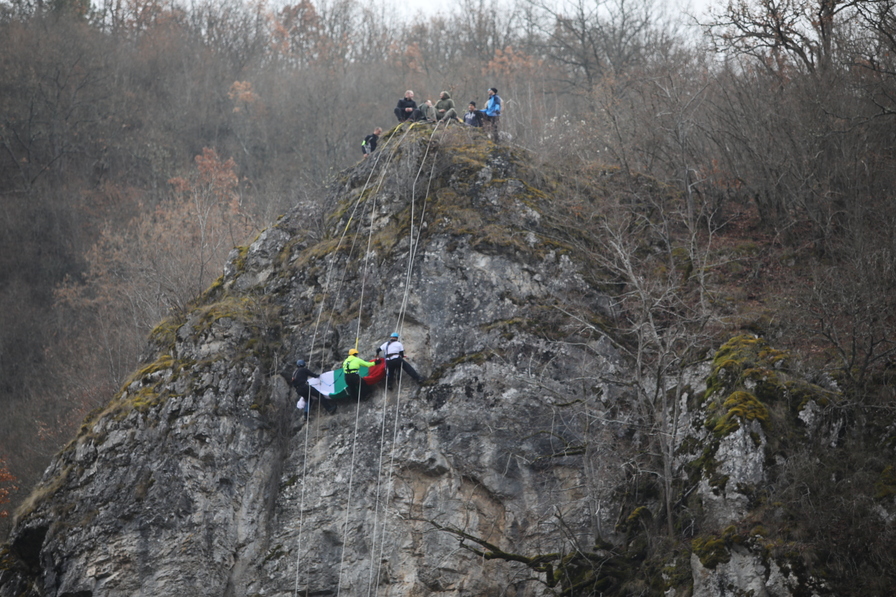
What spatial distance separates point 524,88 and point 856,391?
1024 inches

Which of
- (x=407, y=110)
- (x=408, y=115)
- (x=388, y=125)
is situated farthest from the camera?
(x=388, y=125)

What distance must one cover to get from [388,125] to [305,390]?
27997 millimetres

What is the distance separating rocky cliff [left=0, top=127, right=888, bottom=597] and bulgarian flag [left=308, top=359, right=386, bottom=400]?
0.45 meters

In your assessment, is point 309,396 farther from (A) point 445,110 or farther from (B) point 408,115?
(B) point 408,115

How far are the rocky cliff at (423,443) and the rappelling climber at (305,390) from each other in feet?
1.03

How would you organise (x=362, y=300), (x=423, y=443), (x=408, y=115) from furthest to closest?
(x=408, y=115) → (x=362, y=300) → (x=423, y=443)

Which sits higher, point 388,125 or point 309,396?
point 388,125

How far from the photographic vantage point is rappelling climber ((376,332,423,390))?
15.8 m

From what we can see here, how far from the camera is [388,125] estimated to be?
4247cm

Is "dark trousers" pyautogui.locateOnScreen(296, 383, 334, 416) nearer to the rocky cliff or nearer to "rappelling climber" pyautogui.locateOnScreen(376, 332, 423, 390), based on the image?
the rocky cliff

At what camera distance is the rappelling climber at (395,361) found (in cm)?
1582

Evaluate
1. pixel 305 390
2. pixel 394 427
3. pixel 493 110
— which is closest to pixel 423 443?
pixel 394 427

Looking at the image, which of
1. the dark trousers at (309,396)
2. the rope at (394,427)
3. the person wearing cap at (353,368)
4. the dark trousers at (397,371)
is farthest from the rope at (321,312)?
the dark trousers at (397,371)

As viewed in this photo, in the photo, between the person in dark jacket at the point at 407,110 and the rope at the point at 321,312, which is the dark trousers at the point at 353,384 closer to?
the rope at the point at 321,312
